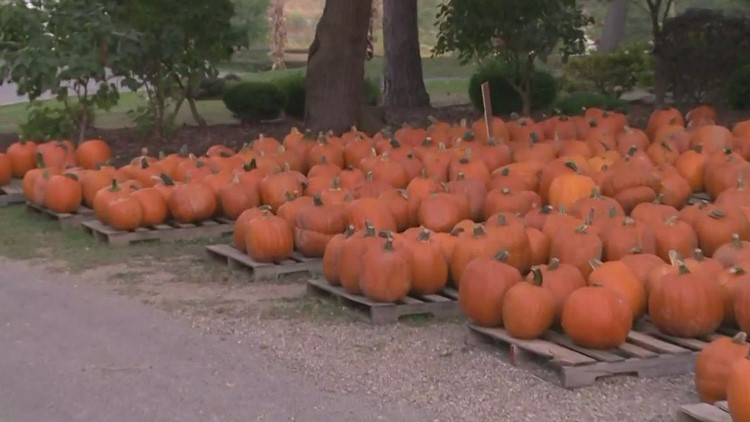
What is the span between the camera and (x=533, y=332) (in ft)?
21.0

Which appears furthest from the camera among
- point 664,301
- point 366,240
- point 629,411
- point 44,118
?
point 44,118

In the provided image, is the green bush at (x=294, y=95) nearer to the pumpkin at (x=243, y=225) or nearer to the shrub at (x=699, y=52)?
the shrub at (x=699, y=52)

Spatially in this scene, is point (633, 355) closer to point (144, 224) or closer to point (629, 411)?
point (629, 411)

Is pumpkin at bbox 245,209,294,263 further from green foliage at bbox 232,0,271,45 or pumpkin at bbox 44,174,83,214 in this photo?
green foliage at bbox 232,0,271,45

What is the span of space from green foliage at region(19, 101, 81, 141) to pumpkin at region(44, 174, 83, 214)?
296 centimetres

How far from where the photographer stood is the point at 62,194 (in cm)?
1057

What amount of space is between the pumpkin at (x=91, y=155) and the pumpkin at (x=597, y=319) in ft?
21.5

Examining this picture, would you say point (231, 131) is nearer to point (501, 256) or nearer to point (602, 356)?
point (501, 256)

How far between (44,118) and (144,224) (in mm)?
4313

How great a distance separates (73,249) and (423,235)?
3357 millimetres

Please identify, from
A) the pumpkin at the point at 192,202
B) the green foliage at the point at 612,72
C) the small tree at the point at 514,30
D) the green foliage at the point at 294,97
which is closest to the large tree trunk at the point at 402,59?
the green foliage at the point at 294,97

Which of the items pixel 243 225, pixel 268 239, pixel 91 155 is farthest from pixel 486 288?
pixel 91 155

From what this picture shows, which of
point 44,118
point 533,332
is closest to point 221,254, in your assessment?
point 533,332

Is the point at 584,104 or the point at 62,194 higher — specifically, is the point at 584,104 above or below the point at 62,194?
Result: below
